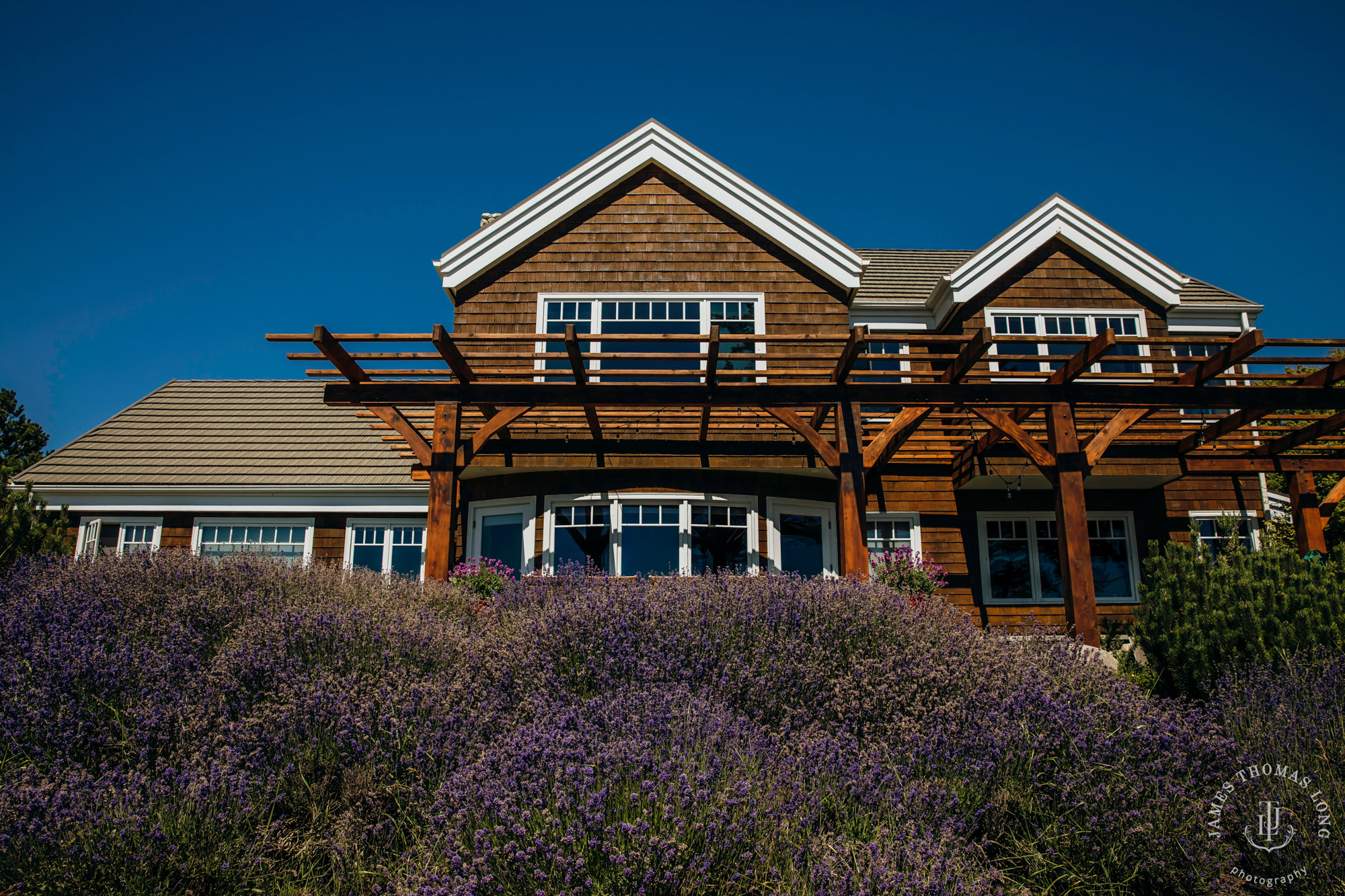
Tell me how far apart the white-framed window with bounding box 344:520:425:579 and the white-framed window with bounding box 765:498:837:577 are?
574 centimetres

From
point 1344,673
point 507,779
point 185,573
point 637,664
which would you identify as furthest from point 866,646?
point 185,573

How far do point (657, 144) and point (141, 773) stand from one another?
32.8 ft

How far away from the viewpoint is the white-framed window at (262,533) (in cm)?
1235

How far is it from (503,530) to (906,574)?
5252 mm

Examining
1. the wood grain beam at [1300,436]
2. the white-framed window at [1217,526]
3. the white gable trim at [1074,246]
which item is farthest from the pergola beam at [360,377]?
the white-framed window at [1217,526]

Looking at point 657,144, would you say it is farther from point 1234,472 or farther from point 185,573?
point 1234,472

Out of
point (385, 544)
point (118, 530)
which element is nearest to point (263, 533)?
point (385, 544)

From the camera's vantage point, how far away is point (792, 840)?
10.1 ft

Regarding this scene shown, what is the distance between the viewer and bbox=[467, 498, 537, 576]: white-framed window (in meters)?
10.3

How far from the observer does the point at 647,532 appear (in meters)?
10.2

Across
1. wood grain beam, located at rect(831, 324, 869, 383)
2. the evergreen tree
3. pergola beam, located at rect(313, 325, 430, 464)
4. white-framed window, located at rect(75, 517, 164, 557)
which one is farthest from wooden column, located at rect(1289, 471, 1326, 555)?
white-framed window, located at rect(75, 517, 164, 557)

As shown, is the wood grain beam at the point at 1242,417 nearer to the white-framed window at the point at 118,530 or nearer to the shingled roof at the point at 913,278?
the shingled roof at the point at 913,278

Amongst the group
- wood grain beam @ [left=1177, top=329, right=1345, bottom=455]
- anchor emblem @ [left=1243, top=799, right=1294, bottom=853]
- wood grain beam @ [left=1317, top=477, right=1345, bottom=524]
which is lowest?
anchor emblem @ [left=1243, top=799, right=1294, bottom=853]

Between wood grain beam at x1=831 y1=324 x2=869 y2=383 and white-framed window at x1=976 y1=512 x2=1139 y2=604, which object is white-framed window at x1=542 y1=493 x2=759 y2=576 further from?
white-framed window at x1=976 y1=512 x2=1139 y2=604
